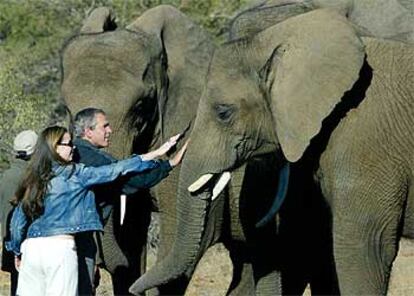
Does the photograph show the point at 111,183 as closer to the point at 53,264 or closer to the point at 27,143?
the point at 53,264

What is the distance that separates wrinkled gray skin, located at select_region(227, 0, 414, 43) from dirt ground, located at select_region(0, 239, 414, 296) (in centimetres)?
256

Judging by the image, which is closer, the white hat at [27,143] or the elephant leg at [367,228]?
the elephant leg at [367,228]

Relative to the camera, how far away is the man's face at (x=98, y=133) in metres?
8.25

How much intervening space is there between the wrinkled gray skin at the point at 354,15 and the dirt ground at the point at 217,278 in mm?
2565

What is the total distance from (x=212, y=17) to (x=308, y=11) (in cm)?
1217

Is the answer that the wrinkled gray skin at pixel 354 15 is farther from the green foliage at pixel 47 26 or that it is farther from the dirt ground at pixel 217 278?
the green foliage at pixel 47 26

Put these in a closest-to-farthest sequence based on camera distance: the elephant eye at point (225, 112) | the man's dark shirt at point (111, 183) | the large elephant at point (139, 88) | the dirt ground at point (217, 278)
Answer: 1. the man's dark shirt at point (111, 183)
2. the elephant eye at point (225, 112)
3. the large elephant at point (139, 88)
4. the dirt ground at point (217, 278)

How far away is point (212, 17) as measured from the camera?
21.4 m

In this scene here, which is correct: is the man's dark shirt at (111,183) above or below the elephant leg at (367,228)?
above

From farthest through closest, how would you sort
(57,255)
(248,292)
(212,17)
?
1. (212,17)
2. (248,292)
3. (57,255)

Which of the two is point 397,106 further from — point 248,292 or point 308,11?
point 248,292

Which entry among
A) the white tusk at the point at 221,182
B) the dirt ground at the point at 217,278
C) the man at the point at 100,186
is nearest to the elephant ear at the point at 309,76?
the white tusk at the point at 221,182

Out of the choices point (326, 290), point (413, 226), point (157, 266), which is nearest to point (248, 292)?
point (326, 290)

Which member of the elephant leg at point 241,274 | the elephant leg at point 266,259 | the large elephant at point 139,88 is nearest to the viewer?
the elephant leg at point 266,259
